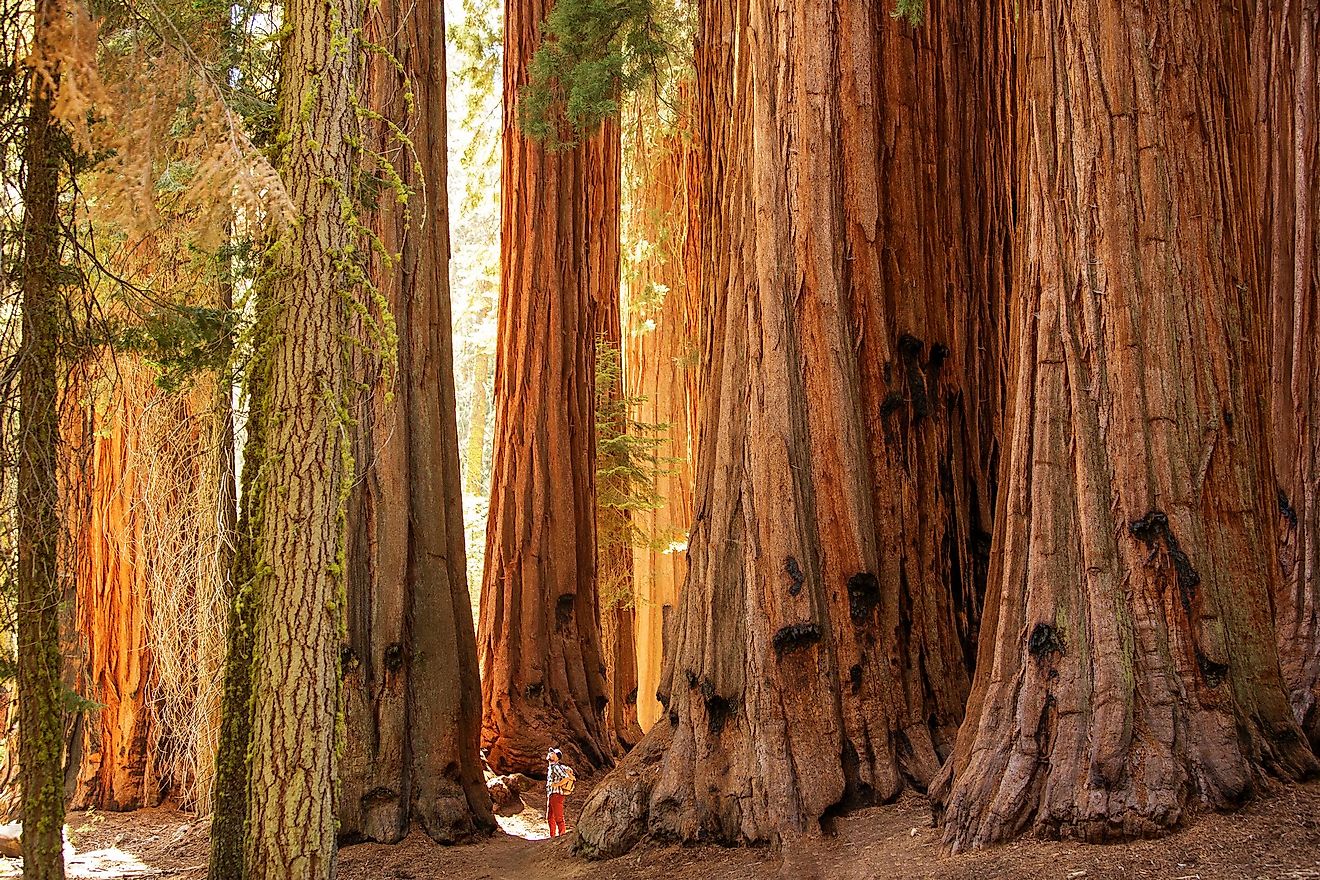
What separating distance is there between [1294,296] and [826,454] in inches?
146

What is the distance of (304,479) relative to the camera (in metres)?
5.24

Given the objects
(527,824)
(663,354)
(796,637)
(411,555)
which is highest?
(663,354)

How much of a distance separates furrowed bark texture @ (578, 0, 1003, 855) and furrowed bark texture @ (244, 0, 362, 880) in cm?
252

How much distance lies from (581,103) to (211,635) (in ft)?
16.3

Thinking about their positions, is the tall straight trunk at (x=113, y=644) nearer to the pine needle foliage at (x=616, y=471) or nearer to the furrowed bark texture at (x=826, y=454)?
the furrowed bark texture at (x=826, y=454)

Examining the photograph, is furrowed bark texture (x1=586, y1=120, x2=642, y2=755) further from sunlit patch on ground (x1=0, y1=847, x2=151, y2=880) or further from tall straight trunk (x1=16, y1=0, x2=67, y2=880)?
tall straight trunk (x1=16, y1=0, x2=67, y2=880)

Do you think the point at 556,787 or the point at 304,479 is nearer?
the point at 304,479

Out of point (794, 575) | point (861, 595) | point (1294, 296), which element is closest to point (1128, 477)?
point (861, 595)

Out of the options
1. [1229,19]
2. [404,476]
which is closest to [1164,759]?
[1229,19]

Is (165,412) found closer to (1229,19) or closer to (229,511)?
(229,511)

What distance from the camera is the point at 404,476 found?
8.82m

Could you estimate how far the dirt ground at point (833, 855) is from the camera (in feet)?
16.7

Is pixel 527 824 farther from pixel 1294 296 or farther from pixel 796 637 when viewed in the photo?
pixel 1294 296

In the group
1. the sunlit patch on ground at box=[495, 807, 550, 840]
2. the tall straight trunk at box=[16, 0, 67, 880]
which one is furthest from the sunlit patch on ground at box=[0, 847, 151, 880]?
the sunlit patch on ground at box=[495, 807, 550, 840]
